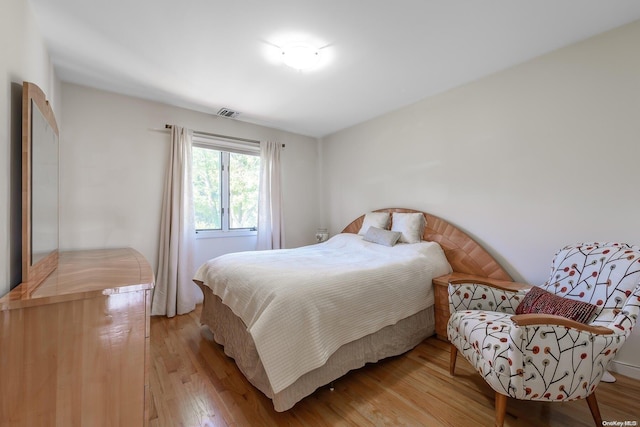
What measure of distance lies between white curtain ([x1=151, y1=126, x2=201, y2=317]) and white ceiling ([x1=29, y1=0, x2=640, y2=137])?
688mm

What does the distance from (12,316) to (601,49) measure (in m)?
3.76

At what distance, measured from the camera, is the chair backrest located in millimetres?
1434

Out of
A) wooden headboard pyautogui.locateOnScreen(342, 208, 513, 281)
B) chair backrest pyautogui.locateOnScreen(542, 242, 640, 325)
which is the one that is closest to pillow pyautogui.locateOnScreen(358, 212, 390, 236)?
wooden headboard pyautogui.locateOnScreen(342, 208, 513, 281)

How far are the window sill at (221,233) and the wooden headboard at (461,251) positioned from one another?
7.85ft

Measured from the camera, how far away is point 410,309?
216cm

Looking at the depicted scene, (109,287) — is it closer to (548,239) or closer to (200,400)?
(200,400)

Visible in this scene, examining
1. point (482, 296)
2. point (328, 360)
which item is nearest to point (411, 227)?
point (482, 296)

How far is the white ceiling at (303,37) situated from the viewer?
1668 millimetres

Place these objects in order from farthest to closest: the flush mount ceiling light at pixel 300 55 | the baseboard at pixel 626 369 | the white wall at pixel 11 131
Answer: the flush mount ceiling light at pixel 300 55, the baseboard at pixel 626 369, the white wall at pixel 11 131

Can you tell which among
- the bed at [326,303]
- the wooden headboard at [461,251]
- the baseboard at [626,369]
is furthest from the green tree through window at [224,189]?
the baseboard at [626,369]

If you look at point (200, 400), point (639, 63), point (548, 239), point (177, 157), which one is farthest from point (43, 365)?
point (639, 63)

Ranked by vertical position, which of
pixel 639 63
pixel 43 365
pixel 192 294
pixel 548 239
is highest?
pixel 639 63

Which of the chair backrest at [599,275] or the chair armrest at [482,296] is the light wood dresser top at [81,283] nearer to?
the chair armrest at [482,296]

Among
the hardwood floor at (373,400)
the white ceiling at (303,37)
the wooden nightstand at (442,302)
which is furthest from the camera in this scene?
→ the wooden nightstand at (442,302)
